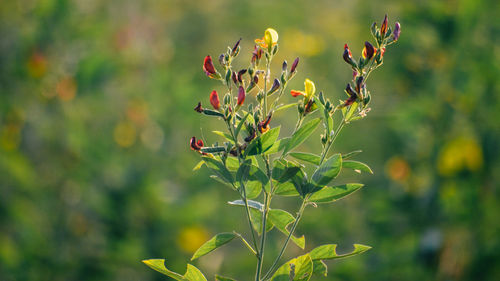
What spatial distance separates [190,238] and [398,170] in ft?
4.31

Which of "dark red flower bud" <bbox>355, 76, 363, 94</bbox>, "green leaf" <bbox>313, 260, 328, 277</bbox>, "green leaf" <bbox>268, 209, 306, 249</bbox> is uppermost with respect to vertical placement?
"dark red flower bud" <bbox>355, 76, 363, 94</bbox>

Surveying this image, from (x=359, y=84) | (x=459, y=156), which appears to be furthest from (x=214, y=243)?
(x=459, y=156)

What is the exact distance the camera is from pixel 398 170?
2906mm

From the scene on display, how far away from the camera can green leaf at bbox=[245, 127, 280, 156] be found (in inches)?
27.4

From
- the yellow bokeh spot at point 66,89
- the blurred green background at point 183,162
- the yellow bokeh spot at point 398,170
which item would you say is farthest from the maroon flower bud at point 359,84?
the yellow bokeh spot at point 66,89

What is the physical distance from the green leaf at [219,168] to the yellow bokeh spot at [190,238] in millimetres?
2388

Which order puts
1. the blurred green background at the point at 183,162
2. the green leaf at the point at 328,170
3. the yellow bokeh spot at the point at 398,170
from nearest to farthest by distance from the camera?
the green leaf at the point at 328,170 → the blurred green background at the point at 183,162 → the yellow bokeh spot at the point at 398,170

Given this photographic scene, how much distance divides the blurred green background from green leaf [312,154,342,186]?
68.8 inches

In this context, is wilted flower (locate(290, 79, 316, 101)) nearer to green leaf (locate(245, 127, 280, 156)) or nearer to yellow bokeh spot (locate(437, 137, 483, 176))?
green leaf (locate(245, 127, 280, 156))

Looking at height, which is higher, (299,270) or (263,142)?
(263,142)

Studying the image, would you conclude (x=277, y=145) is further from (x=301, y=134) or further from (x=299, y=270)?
(x=299, y=270)

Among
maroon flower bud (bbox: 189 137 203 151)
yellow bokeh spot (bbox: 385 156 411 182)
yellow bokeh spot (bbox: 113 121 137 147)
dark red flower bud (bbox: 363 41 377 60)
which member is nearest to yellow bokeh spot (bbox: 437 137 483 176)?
yellow bokeh spot (bbox: 385 156 411 182)

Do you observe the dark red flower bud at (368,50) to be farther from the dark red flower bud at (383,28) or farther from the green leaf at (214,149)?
the green leaf at (214,149)

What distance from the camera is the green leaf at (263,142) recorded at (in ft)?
2.28
